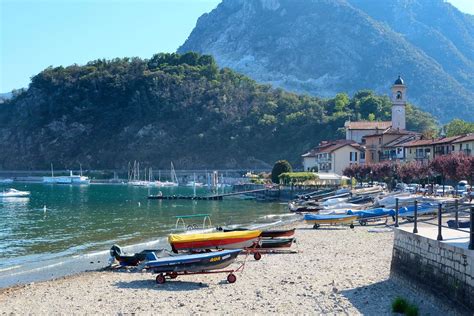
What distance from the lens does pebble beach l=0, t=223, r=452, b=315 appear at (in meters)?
16.5

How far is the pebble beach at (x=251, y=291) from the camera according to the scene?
16516 mm

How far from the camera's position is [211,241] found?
1001 inches

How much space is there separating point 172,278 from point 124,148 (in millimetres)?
181947

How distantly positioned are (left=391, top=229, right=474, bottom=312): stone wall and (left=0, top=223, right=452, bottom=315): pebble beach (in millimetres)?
404

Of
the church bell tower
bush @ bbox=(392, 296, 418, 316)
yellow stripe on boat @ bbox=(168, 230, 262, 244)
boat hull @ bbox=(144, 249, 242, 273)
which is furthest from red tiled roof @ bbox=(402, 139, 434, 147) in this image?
bush @ bbox=(392, 296, 418, 316)

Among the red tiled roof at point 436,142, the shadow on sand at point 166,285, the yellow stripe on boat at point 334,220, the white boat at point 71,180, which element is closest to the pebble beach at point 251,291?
the shadow on sand at point 166,285

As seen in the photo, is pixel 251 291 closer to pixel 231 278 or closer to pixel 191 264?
pixel 231 278

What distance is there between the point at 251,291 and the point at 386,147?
7295 cm

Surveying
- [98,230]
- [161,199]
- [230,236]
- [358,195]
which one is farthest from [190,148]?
[230,236]

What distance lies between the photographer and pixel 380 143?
9162cm

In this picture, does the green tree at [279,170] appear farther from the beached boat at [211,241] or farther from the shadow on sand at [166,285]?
the shadow on sand at [166,285]

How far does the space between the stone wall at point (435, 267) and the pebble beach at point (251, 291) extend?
0.40 metres

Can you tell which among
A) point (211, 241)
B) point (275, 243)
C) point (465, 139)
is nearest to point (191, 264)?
point (211, 241)

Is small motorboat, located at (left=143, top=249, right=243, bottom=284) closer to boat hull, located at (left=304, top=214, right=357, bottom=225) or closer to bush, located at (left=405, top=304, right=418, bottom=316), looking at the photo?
bush, located at (left=405, top=304, right=418, bottom=316)
